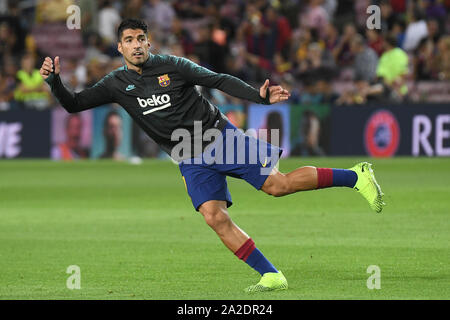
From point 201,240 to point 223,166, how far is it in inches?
126

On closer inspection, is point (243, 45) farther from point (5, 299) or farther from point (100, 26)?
point (5, 299)

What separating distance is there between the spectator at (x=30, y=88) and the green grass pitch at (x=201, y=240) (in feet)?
18.7

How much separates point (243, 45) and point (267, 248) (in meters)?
16.3

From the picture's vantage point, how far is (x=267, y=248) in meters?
10.7

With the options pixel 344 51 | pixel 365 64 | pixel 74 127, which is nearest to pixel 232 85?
pixel 74 127

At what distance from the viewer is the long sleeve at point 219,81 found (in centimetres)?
809

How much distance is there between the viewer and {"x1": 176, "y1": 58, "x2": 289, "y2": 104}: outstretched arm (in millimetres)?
7977

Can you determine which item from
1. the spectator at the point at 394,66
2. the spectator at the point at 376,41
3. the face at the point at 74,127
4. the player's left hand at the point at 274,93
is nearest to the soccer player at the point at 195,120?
the player's left hand at the point at 274,93

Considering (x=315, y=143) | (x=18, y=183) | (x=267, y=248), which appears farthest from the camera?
(x=315, y=143)

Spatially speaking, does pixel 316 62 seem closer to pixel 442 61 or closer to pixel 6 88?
pixel 442 61

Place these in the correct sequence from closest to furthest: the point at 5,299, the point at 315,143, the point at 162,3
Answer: the point at 5,299 → the point at 315,143 → the point at 162,3

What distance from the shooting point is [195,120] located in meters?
8.48

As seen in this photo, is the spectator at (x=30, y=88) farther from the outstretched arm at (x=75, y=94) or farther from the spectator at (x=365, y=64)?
the outstretched arm at (x=75, y=94)

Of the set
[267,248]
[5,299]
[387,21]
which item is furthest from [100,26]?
[5,299]
